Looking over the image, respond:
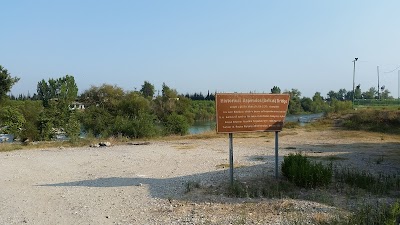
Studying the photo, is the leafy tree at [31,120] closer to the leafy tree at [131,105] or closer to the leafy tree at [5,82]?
the leafy tree at [5,82]

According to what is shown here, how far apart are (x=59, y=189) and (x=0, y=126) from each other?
34552mm

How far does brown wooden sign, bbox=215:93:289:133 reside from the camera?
8.72 metres

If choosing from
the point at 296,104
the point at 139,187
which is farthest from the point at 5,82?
the point at 296,104

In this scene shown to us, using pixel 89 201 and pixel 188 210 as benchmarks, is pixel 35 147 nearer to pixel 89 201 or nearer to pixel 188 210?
pixel 89 201

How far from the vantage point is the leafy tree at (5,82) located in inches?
1554

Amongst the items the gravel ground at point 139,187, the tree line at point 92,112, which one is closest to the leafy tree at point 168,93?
the tree line at point 92,112

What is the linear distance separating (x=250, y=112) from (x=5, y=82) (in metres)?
37.3

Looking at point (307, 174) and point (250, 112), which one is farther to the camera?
point (250, 112)

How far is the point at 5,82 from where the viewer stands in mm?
40156

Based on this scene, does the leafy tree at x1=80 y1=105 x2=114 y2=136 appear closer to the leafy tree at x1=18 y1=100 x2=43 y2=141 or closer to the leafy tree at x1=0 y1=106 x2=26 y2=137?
the leafy tree at x1=18 y1=100 x2=43 y2=141

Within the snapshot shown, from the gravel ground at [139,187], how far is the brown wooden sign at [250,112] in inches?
58.8

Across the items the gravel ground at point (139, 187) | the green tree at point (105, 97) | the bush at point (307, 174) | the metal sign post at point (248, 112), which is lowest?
the gravel ground at point (139, 187)

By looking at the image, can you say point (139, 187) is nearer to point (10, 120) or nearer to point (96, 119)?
point (96, 119)

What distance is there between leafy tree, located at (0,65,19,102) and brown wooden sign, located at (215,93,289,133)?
36516 millimetres
